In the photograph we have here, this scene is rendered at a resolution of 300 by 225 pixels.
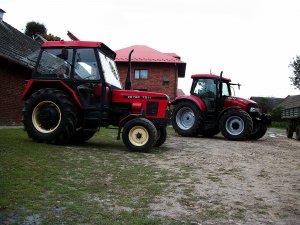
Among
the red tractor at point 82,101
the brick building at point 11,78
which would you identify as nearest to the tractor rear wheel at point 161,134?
the red tractor at point 82,101

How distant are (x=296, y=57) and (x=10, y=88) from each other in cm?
4093

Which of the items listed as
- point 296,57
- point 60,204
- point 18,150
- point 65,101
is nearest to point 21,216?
point 60,204

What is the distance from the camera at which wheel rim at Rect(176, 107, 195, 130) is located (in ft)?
50.4

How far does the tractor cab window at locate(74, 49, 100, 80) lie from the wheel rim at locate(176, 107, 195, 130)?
733cm

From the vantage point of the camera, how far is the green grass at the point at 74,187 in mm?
3727

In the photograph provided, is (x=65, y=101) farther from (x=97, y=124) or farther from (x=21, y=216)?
(x=21, y=216)

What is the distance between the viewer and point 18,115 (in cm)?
1514

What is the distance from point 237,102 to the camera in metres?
14.8

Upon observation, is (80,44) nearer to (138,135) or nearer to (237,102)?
(138,135)

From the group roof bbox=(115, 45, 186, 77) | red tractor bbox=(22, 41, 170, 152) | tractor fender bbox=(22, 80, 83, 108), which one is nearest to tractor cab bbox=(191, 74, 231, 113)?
red tractor bbox=(22, 41, 170, 152)

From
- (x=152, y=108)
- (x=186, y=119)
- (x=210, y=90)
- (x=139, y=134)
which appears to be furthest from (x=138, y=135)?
(x=210, y=90)

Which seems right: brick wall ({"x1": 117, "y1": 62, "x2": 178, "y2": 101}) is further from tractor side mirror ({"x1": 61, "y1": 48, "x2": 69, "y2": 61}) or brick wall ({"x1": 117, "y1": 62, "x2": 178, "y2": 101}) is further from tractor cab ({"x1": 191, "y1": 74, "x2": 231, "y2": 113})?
tractor side mirror ({"x1": 61, "y1": 48, "x2": 69, "y2": 61})

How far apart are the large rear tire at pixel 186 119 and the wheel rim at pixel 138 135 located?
261 inches

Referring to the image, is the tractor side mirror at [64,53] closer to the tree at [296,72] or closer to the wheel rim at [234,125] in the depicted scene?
the wheel rim at [234,125]
